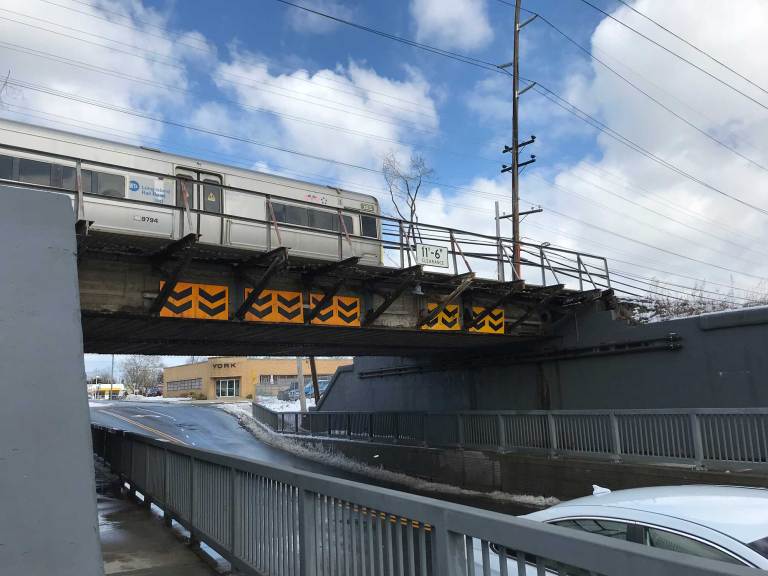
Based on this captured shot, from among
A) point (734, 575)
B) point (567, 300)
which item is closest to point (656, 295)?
point (567, 300)

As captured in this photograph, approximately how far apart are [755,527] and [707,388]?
1320 cm

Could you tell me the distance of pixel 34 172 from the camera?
12430 millimetres

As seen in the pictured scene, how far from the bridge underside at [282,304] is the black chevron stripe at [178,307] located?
0.07 feet

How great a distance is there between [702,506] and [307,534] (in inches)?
110

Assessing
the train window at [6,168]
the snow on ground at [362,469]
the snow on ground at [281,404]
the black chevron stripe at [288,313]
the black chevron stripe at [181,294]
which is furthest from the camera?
the snow on ground at [281,404]

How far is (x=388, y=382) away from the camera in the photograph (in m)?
26.5

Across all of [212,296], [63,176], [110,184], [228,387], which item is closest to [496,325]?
[212,296]

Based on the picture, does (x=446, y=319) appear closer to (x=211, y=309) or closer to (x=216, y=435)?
(x=211, y=309)

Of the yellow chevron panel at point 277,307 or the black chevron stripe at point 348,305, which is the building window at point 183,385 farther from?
the yellow chevron panel at point 277,307

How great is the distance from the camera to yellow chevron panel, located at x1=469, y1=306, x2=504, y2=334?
17953mm

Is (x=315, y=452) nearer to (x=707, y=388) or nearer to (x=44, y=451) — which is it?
(x=707, y=388)

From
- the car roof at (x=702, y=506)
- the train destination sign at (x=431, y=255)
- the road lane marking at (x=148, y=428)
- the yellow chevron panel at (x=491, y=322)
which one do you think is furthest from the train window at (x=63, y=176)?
the road lane marking at (x=148, y=428)

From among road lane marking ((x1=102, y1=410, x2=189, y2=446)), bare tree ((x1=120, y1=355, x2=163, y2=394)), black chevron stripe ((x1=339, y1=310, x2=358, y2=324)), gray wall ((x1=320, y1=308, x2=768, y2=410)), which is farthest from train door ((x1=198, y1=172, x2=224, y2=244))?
bare tree ((x1=120, y1=355, x2=163, y2=394))

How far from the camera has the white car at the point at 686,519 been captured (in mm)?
3355
